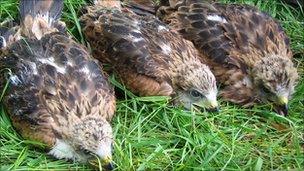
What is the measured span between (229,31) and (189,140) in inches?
54.0

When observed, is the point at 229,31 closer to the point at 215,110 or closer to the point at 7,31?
the point at 215,110

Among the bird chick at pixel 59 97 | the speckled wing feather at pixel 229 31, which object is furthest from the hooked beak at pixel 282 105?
the bird chick at pixel 59 97

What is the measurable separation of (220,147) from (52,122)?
150cm

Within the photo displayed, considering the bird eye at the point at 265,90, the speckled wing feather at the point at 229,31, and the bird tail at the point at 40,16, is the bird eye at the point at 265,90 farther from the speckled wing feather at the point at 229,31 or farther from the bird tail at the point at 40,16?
the bird tail at the point at 40,16

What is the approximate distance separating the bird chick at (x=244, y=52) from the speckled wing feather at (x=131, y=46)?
385 mm

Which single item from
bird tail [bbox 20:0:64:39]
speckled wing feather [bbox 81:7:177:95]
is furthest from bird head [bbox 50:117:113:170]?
bird tail [bbox 20:0:64:39]

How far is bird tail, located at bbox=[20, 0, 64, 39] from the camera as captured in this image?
710 centimetres

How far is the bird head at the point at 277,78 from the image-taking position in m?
7.08

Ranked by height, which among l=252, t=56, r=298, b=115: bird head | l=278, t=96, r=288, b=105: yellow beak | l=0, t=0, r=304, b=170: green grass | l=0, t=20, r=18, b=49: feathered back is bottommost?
l=0, t=0, r=304, b=170: green grass

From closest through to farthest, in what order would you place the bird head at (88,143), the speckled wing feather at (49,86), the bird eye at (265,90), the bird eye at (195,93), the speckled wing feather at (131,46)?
1. the bird head at (88,143)
2. the speckled wing feather at (49,86)
3. the speckled wing feather at (131,46)
4. the bird eye at (195,93)
5. the bird eye at (265,90)

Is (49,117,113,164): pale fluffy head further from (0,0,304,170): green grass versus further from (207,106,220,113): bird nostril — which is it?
(207,106,220,113): bird nostril

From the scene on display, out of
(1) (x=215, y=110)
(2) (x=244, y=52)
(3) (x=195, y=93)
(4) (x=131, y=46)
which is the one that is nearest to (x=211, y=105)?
(1) (x=215, y=110)

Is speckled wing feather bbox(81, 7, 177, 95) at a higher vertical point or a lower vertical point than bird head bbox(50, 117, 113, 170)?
higher

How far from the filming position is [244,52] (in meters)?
7.25
